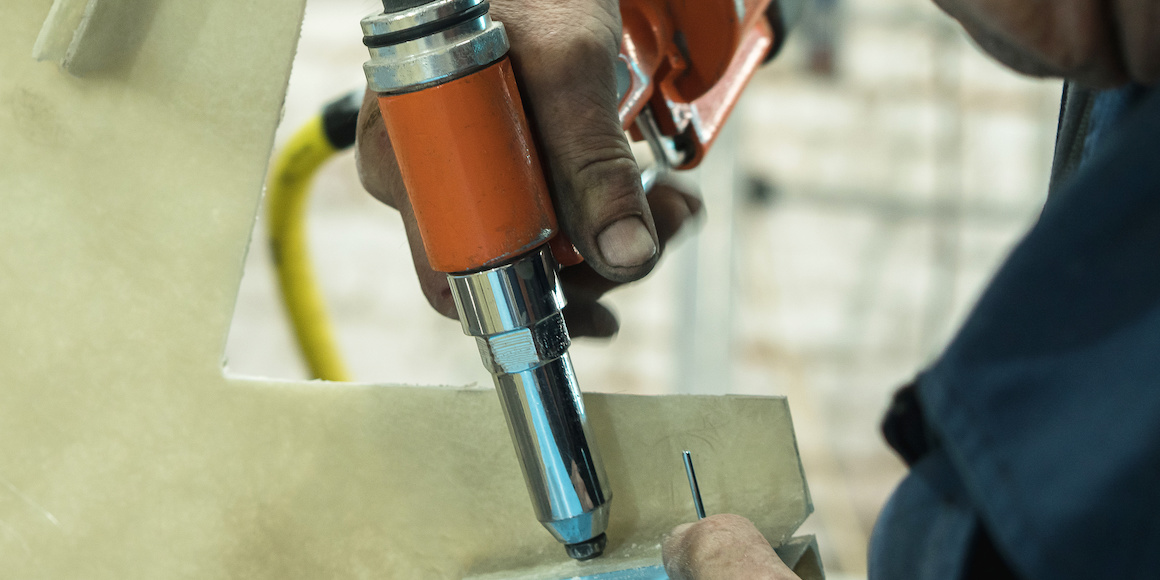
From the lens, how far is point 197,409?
603 mm

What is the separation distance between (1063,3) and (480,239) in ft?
0.93

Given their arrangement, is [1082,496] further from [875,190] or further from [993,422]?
[875,190]

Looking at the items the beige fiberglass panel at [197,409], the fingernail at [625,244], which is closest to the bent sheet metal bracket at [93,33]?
the beige fiberglass panel at [197,409]

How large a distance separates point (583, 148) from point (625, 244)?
2.5 inches

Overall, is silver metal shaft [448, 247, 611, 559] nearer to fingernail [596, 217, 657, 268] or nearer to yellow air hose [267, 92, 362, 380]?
fingernail [596, 217, 657, 268]

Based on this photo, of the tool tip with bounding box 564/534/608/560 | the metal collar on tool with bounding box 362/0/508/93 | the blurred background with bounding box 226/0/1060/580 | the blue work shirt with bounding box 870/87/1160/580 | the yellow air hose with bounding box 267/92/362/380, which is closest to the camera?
the blue work shirt with bounding box 870/87/1160/580

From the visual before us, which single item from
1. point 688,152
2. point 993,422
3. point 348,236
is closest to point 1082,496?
point 993,422

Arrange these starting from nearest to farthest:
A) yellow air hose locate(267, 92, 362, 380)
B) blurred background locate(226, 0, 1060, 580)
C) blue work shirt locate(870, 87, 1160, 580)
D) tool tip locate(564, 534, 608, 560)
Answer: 1. blue work shirt locate(870, 87, 1160, 580)
2. tool tip locate(564, 534, 608, 560)
3. yellow air hose locate(267, 92, 362, 380)
4. blurred background locate(226, 0, 1060, 580)

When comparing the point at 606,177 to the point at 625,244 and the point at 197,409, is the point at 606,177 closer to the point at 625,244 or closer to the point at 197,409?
the point at 625,244

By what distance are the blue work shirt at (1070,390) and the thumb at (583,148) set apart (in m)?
0.23

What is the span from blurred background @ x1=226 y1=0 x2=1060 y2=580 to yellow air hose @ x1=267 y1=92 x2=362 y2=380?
1.06 m

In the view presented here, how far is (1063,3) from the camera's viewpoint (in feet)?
1.10

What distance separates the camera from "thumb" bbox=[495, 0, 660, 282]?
530 mm

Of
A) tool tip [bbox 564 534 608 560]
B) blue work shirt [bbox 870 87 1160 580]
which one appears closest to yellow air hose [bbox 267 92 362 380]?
tool tip [bbox 564 534 608 560]
